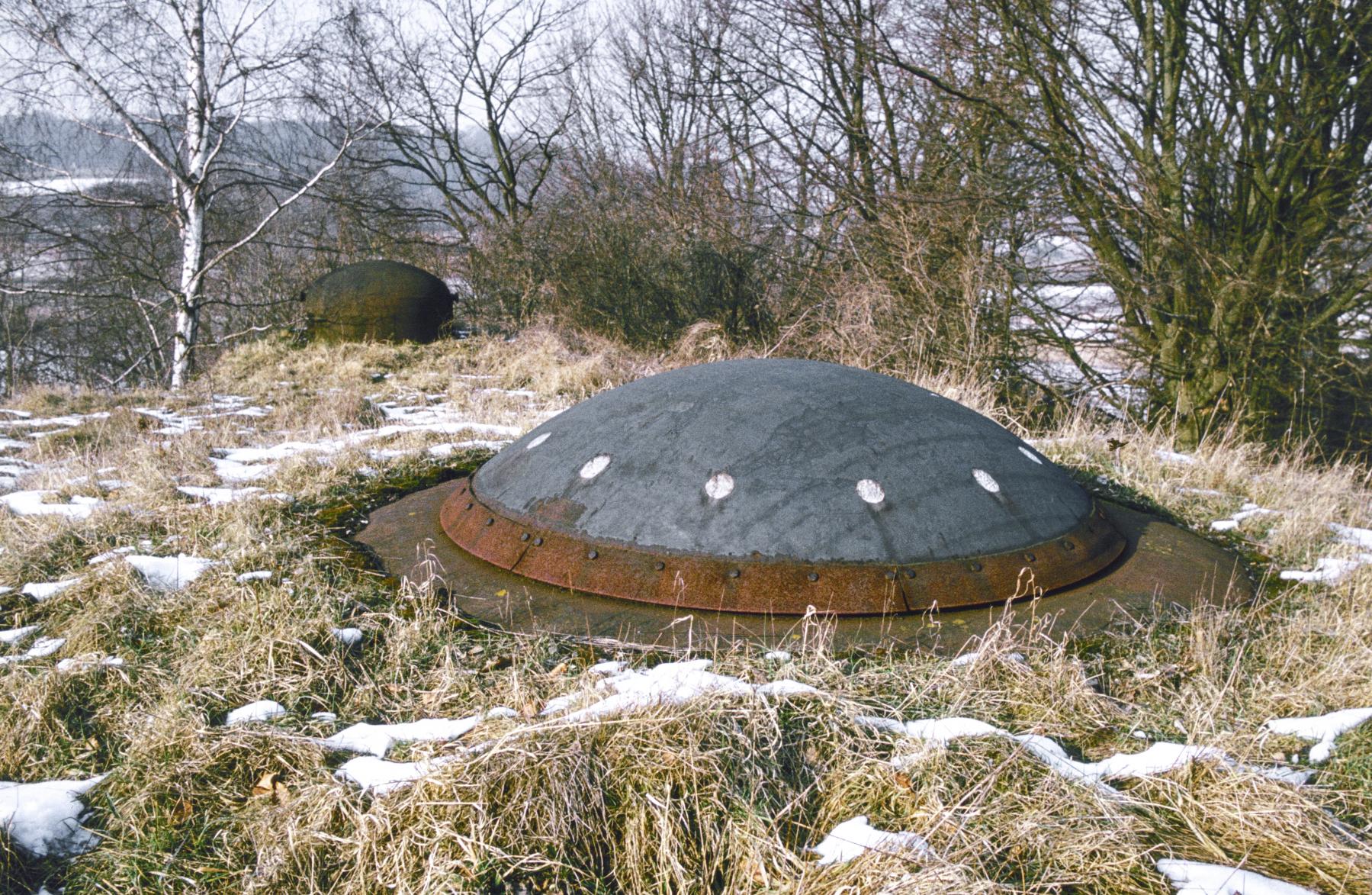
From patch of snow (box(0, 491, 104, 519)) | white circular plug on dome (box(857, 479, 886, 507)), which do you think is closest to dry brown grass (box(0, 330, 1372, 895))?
white circular plug on dome (box(857, 479, 886, 507))

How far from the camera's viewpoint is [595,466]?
311 centimetres

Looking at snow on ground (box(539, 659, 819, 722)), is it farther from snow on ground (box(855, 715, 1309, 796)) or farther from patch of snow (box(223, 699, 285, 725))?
patch of snow (box(223, 699, 285, 725))

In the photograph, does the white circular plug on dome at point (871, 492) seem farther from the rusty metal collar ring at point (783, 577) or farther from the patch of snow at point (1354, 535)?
the patch of snow at point (1354, 535)

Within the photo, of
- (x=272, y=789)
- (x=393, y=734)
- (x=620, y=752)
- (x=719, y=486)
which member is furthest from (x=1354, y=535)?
(x=272, y=789)

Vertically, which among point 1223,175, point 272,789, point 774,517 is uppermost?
point 1223,175

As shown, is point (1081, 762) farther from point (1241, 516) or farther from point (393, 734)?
point (1241, 516)

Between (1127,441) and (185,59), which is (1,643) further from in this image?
(185,59)

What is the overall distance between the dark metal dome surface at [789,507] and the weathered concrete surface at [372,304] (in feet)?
34.1

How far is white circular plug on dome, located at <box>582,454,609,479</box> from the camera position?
307cm

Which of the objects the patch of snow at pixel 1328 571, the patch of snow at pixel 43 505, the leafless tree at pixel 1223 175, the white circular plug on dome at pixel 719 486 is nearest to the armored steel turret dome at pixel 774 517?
the white circular plug on dome at pixel 719 486

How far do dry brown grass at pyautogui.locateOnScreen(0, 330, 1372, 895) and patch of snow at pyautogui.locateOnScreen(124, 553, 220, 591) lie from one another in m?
0.07

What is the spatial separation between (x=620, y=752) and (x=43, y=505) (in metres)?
4.04

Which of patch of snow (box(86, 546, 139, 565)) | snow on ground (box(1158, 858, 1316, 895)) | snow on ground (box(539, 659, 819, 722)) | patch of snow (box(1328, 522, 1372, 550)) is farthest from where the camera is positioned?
patch of snow (box(1328, 522, 1372, 550))

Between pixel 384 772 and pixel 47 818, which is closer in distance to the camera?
pixel 47 818
